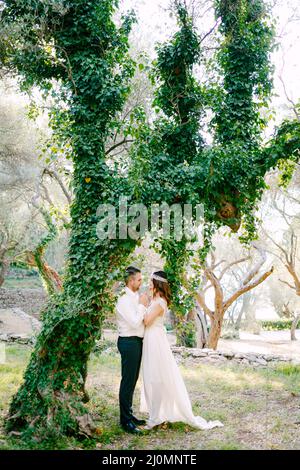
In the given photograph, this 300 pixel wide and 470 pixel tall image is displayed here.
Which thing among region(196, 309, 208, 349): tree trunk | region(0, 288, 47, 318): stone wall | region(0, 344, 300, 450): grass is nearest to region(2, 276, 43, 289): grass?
region(0, 288, 47, 318): stone wall

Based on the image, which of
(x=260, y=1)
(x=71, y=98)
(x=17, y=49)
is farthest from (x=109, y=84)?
(x=260, y=1)

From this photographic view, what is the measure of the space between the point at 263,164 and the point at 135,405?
15.1 feet

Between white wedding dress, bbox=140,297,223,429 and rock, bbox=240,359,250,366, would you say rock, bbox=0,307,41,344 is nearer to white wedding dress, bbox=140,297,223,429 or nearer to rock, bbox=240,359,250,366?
rock, bbox=240,359,250,366

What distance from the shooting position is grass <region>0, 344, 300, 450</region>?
18.4 ft

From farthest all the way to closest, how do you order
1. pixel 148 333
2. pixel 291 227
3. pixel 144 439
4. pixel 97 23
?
1. pixel 291 227
2. pixel 97 23
3. pixel 148 333
4. pixel 144 439

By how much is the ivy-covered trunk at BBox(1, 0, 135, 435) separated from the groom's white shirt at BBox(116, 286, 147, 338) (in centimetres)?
22

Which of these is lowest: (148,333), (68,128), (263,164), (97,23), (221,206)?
(148,333)

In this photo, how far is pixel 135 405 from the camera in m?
7.56

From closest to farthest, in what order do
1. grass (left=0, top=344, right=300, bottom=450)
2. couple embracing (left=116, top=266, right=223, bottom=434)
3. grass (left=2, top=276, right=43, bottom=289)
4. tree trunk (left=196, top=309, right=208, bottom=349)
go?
grass (left=0, top=344, right=300, bottom=450), couple embracing (left=116, top=266, right=223, bottom=434), tree trunk (left=196, top=309, right=208, bottom=349), grass (left=2, top=276, right=43, bottom=289)

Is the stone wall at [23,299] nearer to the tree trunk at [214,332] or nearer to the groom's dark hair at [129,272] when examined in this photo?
the tree trunk at [214,332]

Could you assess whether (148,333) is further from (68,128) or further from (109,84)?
(109,84)

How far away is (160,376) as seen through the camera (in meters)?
6.36

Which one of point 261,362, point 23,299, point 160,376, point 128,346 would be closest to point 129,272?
point 128,346

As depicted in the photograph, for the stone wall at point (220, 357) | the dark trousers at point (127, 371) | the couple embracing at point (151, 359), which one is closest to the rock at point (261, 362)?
the stone wall at point (220, 357)
